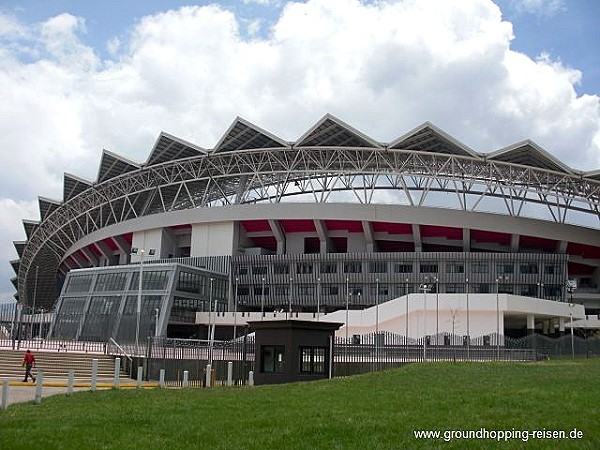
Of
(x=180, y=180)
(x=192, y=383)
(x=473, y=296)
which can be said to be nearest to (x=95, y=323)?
(x=180, y=180)

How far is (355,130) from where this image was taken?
74.8 meters

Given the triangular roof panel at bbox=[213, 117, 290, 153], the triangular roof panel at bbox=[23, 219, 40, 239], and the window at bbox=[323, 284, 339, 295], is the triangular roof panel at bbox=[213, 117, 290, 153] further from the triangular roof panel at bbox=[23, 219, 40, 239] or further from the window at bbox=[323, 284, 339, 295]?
the triangular roof panel at bbox=[23, 219, 40, 239]

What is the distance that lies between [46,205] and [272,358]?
94.9 meters

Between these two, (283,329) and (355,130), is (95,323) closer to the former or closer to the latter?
(355,130)

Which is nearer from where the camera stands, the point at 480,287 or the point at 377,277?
the point at 480,287

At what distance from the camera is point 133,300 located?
7575 centimetres

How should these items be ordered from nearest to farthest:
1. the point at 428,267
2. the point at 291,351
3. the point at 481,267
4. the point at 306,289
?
1. the point at 291,351
2. the point at 481,267
3. the point at 428,267
4. the point at 306,289

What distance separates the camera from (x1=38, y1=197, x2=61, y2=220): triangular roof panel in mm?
109312

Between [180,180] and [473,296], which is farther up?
[180,180]

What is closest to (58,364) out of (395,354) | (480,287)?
(395,354)

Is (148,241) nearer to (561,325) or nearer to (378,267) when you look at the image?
(378,267)

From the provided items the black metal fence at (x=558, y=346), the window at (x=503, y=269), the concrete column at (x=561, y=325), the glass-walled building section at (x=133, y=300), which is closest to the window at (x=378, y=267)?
the window at (x=503, y=269)

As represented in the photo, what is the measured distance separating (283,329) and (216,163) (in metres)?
61.5

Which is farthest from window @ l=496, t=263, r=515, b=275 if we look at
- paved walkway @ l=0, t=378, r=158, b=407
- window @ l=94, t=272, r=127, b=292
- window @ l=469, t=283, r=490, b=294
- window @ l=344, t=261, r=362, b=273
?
paved walkway @ l=0, t=378, r=158, b=407
